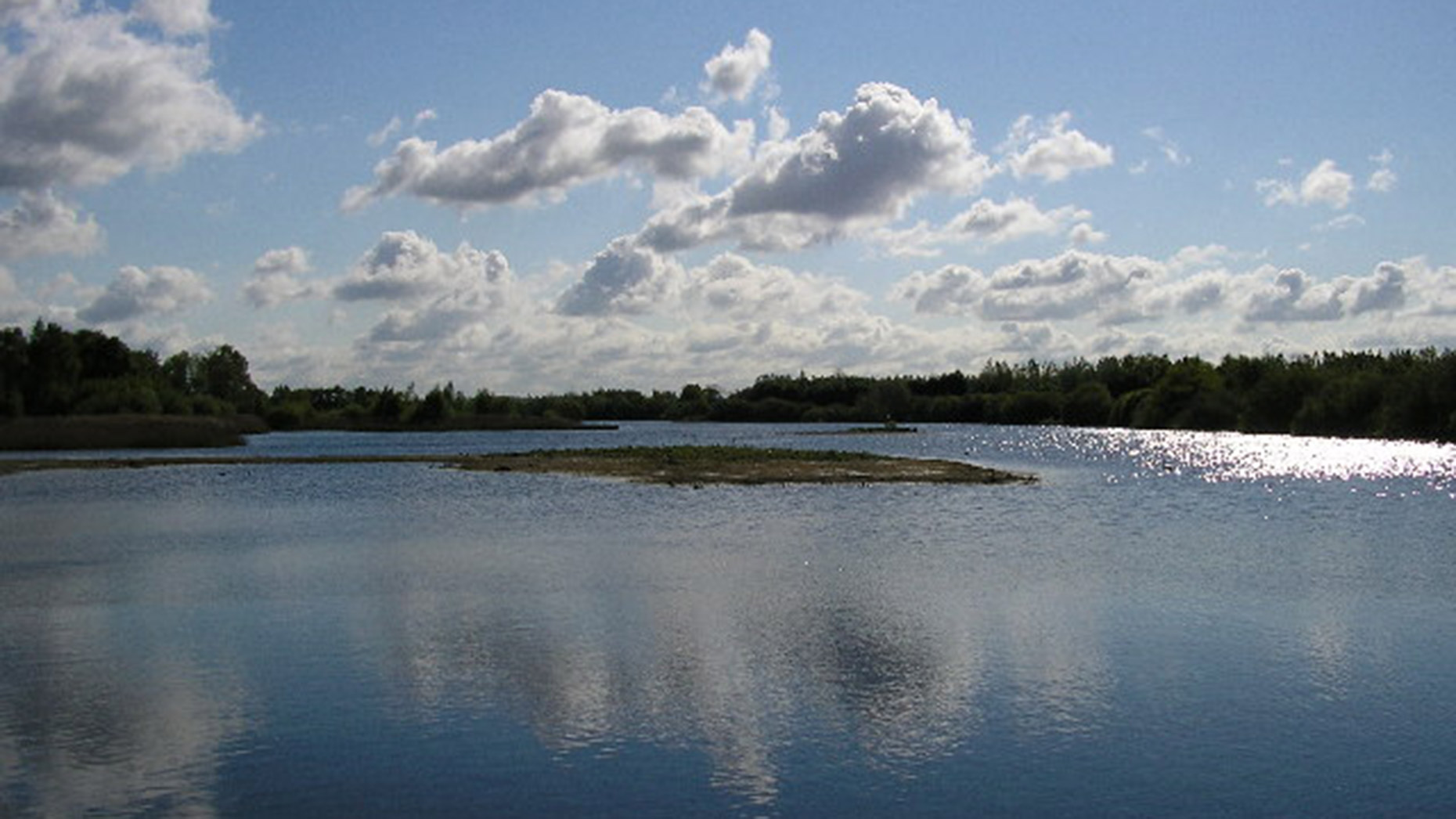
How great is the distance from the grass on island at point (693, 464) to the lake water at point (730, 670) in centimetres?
2938

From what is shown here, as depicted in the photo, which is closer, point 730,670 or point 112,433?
point 730,670

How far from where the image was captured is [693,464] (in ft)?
306

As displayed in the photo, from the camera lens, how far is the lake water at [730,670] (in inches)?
628

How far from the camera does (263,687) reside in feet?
70.7

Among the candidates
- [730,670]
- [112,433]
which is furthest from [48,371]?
[730,670]

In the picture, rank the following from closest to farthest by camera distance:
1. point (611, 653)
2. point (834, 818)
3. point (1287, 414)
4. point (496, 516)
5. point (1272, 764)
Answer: point (834, 818), point (1272, 764), point (611, 653), point (496, 516), point (1287, 414)

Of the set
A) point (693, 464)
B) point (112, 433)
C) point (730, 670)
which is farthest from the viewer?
point (112, 433)

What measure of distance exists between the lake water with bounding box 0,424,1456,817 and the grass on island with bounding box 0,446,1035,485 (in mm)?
29385

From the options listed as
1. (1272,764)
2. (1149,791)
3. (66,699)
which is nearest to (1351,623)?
(1272,764)

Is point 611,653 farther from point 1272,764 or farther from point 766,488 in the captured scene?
point 766,488

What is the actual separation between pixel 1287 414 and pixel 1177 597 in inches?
6430

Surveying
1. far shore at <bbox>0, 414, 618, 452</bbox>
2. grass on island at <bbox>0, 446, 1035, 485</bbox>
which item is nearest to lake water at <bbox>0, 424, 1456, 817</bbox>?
grass on island at <bbox>0, 446, 1035, 485</bbox>

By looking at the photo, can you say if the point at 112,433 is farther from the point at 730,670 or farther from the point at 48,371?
the point at 730,670

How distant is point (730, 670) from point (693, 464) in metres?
70.8
